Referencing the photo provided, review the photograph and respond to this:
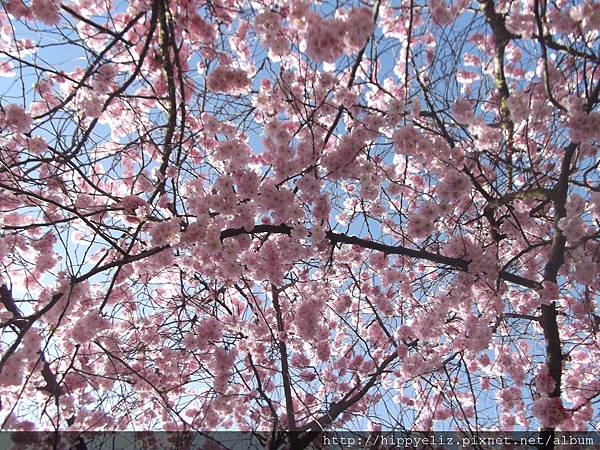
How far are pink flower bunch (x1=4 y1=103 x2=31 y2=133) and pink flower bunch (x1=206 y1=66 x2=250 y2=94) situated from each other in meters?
1.23

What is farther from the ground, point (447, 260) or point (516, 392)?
point (447, 260)

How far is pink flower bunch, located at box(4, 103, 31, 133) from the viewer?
3.07 meters

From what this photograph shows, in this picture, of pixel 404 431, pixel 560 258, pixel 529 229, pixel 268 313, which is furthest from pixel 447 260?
pixel 268 313

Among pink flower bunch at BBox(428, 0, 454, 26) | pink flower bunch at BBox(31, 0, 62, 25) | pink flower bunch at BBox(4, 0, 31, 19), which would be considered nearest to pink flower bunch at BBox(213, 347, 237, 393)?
pink flower bunch at BBox(31, 0, 62, 25)

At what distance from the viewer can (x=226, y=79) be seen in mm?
3217

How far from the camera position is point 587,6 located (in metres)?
2.78

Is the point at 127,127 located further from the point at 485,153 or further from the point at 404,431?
the point at 404,431

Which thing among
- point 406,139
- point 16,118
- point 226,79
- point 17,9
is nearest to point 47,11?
point 17,9

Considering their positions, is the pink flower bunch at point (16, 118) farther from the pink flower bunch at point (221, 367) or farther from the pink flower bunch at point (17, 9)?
the pink flower bunch at point (221, 367)

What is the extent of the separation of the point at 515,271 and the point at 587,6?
Answer: 93.2 inches

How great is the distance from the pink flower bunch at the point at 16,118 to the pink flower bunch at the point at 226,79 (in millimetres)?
1233

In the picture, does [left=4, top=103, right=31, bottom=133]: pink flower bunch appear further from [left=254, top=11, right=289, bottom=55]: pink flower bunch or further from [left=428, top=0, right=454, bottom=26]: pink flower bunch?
[left=428, top=0, right=454, bottom=26]: pink flower bunch

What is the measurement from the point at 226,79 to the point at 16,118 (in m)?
1.40

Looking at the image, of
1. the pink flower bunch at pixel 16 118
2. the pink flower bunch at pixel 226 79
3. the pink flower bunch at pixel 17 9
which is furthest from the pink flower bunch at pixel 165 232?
the pink flower bunch at pixel 17 9
